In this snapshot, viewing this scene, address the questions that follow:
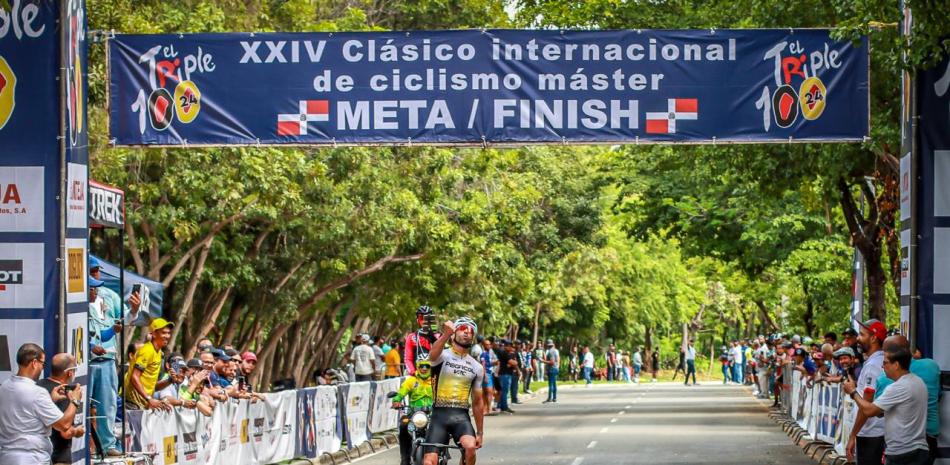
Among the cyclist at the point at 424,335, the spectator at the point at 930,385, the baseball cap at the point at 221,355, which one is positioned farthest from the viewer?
the baseball cap at the point at 221,355

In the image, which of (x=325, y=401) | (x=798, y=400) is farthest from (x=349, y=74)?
(x=798, y=400)

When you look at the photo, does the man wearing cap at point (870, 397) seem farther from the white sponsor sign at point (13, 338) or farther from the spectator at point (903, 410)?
the white sponsor sign at point (13, 338)

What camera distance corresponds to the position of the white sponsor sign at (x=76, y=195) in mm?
13625

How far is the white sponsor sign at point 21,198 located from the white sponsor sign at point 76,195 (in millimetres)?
241

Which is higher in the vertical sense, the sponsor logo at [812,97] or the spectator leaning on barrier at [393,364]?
the sponsor logo at [812,97]

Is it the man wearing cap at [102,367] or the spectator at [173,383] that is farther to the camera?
the spectator at [173,383]

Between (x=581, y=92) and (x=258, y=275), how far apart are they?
2025cm

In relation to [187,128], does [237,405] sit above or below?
below

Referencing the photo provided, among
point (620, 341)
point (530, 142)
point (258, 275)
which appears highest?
point (530, 142)

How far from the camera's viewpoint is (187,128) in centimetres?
1694

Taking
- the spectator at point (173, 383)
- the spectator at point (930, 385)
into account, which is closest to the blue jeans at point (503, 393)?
the spectator at point (173, 383)

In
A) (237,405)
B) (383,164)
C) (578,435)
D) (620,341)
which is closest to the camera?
(237,405)

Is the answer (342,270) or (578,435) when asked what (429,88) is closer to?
(578,435)

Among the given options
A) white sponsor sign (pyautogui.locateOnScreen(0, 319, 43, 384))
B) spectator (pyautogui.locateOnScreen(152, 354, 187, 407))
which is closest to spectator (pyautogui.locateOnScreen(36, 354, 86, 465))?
white sponsor sign (pyautogui.locateOnScreen(0, 319, 43, 384))
